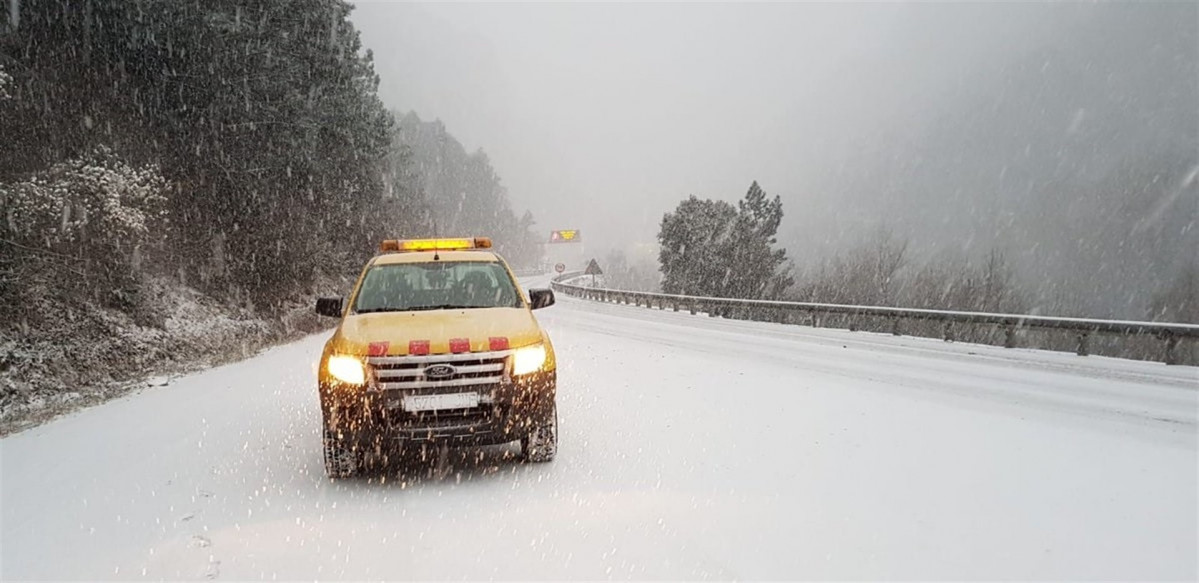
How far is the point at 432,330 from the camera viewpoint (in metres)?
4.88

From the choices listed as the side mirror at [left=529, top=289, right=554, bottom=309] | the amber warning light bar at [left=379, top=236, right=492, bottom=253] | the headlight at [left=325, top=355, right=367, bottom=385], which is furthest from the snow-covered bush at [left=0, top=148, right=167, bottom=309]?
the side mirror at [left=529, top=289, right=554, bottom=309]

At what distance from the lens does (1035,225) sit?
9975cm

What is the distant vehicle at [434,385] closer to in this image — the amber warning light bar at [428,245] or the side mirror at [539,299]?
the side mirror at [539,299]

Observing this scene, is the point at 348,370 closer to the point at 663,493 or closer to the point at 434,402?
the point at 434,402

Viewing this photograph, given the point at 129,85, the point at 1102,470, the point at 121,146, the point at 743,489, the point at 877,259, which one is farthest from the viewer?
the point at 877,259

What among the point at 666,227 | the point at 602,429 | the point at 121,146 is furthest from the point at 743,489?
the point at 666,227

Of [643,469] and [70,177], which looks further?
[70,177]

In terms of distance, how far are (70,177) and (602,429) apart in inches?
457

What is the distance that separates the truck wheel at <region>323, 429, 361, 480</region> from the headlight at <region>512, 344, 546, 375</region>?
131cm

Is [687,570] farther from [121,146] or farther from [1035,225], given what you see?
[1035,225]

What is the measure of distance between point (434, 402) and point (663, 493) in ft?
5.69

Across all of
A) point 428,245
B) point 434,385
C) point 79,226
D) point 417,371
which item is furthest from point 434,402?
point 79,226

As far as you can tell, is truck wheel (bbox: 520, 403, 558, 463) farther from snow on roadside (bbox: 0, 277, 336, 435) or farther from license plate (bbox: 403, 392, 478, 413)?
snow on roadside (bbox: 0, 277, 336, 435)

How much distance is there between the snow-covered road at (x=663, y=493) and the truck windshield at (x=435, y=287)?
135 cm
